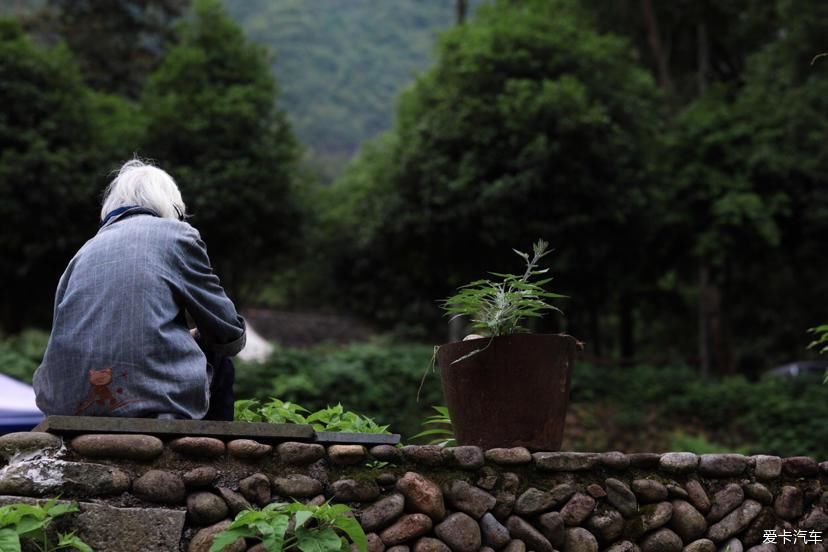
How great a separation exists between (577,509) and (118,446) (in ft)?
5.03

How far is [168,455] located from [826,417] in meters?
10.4

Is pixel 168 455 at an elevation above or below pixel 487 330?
below

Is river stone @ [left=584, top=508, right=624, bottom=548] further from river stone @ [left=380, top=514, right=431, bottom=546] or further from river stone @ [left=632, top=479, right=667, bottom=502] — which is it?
river stone @ [left=380, top=514, right=431, bottom=546]

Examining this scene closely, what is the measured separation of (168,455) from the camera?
316 centimetres

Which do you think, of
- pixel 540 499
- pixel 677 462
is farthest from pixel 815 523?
pixel 540 499

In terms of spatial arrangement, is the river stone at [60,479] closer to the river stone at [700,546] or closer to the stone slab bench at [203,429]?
the stone slab bench at [203,429]

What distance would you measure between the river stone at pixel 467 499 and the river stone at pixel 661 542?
23.9 inches

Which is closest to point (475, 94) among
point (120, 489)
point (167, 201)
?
point (167, 201)

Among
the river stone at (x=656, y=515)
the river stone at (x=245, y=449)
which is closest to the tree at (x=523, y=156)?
the river stone at (x=656, y=515)

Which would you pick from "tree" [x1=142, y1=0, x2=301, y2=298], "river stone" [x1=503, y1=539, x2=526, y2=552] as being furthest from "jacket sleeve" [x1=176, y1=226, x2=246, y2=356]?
"tree" [x1=142, y1=0, x2=301, y2=298]

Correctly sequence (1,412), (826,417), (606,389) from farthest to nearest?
1. (606,389)
2. (826,417)
3. (1,412)

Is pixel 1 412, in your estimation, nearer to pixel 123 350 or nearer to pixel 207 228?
pixel 123 350

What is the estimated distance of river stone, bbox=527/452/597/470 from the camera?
11.6 feet

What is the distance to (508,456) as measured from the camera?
137 inches
